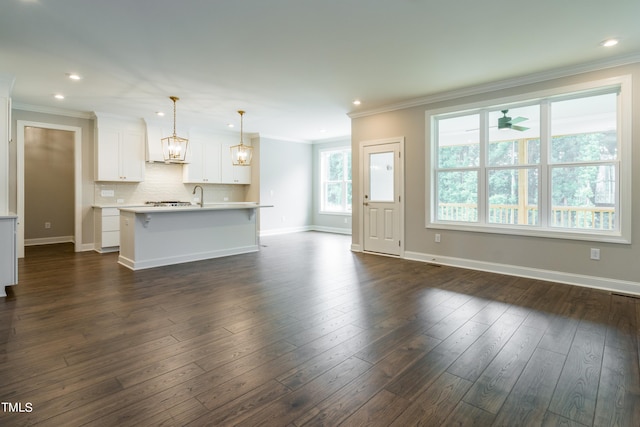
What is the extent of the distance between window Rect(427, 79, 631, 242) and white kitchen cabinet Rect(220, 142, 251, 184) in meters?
5.12

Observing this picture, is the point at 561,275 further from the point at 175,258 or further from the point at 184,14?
the point at 175,258

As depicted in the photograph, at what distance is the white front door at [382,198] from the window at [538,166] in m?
0.64

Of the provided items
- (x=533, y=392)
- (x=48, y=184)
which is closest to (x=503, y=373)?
(x=533, y=392)

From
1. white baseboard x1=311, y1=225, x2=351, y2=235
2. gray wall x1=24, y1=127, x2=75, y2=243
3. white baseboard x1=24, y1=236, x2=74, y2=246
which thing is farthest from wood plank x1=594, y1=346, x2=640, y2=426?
white baseboard x1=24, y1=236, x2=74, y2=246

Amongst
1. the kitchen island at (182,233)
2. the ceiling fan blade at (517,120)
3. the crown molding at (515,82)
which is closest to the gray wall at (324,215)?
the kitchen island at (182,233)

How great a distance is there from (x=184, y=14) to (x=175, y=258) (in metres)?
3.55

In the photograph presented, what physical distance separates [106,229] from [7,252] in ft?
9.32

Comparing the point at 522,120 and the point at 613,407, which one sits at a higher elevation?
the point at 522,120

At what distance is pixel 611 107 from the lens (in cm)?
396

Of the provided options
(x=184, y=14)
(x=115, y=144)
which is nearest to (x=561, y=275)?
(x=184, y=14)

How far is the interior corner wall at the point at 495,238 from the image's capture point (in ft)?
12.4

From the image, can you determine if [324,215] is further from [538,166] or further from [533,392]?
[533,392]

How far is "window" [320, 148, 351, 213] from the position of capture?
915 centimetres

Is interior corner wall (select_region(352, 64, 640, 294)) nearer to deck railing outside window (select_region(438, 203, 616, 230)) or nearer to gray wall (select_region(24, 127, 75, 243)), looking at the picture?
deck railing outside window (select_region(438, 203, 616, 230))
